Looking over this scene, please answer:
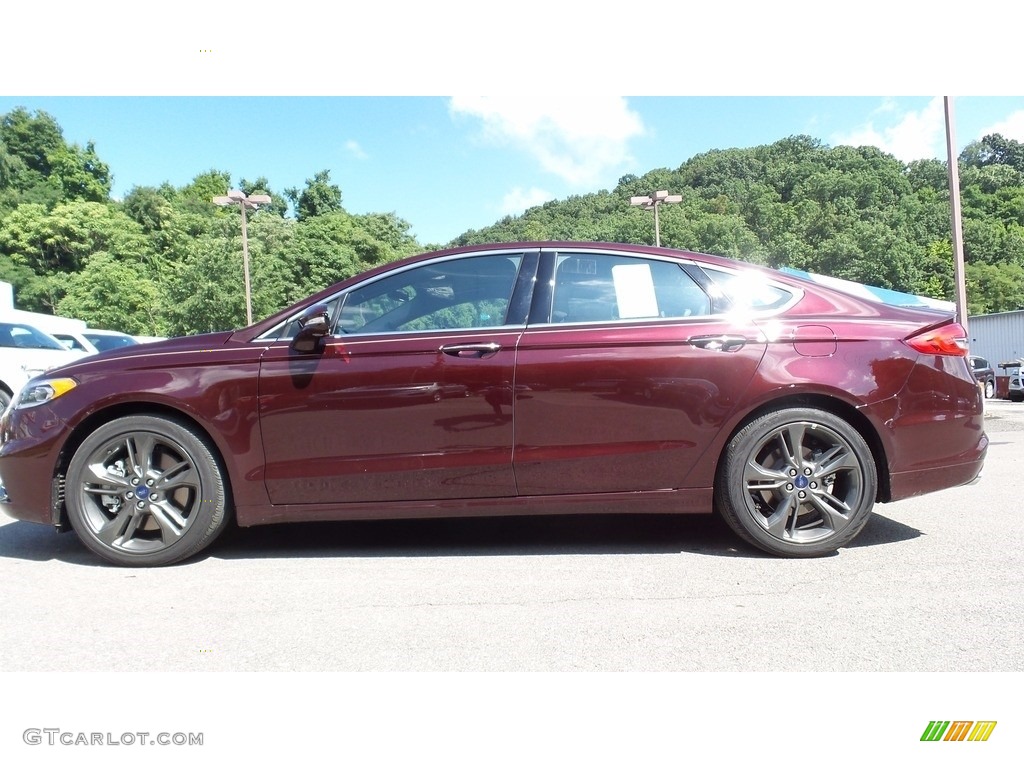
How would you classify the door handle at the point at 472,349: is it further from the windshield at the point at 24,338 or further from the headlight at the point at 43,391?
the windshield at the point at 24,338

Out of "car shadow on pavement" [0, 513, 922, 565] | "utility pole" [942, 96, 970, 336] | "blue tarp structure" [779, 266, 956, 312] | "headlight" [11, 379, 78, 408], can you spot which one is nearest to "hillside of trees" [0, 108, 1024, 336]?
"utility pole" [942, 96, 970, 336]

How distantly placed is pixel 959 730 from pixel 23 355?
11.4 m

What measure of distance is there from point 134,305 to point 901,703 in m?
46.2

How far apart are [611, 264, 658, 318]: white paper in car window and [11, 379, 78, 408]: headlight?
2714 millimetres

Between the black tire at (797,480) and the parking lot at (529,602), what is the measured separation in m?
0.13

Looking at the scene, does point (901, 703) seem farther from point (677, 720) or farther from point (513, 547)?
point (513, 547)

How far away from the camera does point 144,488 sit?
12.1ft

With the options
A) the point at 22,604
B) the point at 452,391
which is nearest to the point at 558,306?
the point at 452,391

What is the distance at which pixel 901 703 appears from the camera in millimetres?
2287

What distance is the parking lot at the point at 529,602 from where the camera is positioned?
8.52 feet

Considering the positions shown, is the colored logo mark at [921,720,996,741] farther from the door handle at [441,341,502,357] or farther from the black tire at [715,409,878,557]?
the door handle at [441,341,502,357]

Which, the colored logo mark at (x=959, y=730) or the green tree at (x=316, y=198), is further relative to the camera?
the green tree at (x=316, y=198)

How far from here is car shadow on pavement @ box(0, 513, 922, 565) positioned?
3930 millimetres
